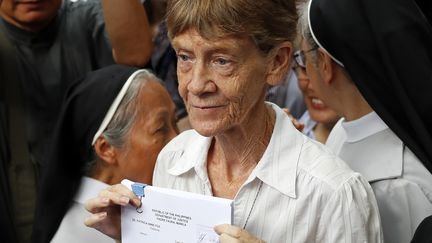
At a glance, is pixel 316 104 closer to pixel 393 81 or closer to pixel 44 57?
pixel 44 57

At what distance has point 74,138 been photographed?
3.28 metres

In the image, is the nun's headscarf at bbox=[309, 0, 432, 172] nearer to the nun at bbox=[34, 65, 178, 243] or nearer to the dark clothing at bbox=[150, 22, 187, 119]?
the nun at bbox=[34, 65, 178, 243]

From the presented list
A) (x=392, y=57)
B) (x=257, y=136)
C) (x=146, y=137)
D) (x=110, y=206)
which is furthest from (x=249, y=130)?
(x=146, y=137)

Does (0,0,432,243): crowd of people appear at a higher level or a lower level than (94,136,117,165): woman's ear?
higher

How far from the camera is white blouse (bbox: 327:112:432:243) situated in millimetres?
2508

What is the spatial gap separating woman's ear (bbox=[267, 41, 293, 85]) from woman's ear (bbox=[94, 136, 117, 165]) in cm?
132

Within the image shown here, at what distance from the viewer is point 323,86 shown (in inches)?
116

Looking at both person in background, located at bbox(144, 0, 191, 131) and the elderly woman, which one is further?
person in background, located at bbox(144, 0, 191, 131)

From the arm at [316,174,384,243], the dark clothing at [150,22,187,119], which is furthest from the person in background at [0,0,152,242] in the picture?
the arm at [316,174,384,243]

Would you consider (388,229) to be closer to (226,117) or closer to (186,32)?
(226,117)

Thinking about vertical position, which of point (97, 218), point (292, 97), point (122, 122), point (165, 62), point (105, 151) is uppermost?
point (97, 218)

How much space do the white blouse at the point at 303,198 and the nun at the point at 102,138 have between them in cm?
118

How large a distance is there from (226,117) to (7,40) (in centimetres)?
217

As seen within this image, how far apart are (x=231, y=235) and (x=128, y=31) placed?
6.50ft
